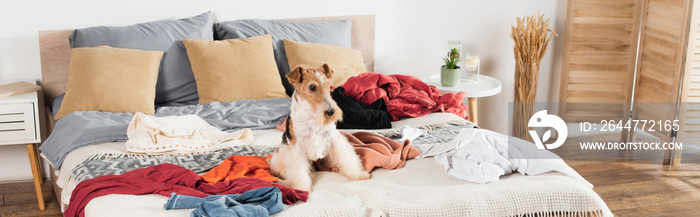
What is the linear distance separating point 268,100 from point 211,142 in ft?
2.21

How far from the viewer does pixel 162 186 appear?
2055mm

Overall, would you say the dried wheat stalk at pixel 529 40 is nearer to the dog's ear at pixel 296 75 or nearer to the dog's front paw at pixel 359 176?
the dog's front paw at pixel 359 176

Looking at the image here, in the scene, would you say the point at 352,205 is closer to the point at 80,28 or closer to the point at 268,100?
the point at 268,100

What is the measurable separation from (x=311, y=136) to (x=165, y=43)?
154 cm

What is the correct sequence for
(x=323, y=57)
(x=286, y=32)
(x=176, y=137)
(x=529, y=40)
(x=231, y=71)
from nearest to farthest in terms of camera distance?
(x=176, y=137)
(x=231, y=71)
(x=323, y=57)
(x=286, y=32)
(x=529, y=40)

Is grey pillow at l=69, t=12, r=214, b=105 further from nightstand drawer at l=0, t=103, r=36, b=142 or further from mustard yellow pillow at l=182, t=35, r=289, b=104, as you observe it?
nightstand drawer at l=0, t=103, r=36, b=142

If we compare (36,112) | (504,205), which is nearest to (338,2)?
(36,112)

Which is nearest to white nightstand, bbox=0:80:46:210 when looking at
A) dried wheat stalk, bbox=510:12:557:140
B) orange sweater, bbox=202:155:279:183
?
orange sweater, bbox=202:155:279:183

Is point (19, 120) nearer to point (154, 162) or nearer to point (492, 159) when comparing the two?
point (154, 162)

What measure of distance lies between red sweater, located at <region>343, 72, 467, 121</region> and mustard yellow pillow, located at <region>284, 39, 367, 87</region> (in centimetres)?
30

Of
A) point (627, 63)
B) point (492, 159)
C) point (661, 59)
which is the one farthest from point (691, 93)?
point (492, 159)

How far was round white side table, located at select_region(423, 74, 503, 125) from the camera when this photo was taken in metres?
3.65

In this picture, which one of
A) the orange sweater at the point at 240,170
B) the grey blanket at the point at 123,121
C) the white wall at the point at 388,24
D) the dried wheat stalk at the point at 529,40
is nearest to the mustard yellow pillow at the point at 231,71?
the grey blanket at the point at 123,121

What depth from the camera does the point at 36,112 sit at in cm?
300
